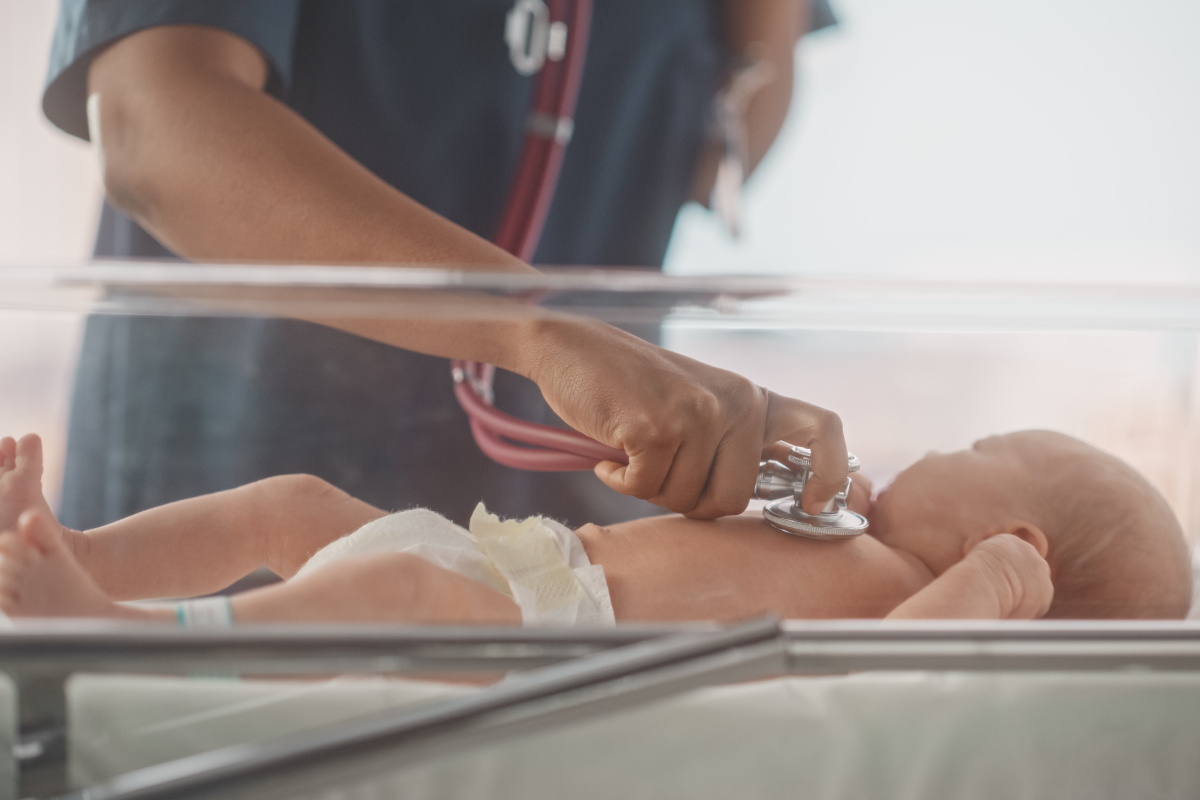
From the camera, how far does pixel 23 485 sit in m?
0.45

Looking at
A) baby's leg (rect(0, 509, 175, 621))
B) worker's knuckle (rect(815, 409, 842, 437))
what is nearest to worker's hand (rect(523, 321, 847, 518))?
worker's knuckle (rect(815, 409, 842, 437))

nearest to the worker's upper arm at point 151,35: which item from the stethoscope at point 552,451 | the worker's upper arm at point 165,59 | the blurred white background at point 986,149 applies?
the worker's upper arm at point 165,59

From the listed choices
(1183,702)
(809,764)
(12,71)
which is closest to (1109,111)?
(1183,702)

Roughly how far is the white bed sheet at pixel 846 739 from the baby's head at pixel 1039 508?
0.42 feet

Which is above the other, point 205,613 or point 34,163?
point 34,163

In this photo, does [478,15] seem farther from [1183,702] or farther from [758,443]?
[1183,702]

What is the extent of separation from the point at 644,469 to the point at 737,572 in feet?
0.27

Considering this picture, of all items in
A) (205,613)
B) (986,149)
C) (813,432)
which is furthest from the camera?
(986,149)

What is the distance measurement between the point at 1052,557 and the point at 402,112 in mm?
748

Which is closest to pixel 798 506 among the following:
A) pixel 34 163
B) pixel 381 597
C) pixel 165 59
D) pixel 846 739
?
pixel 846 739

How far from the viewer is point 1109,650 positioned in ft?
1.18

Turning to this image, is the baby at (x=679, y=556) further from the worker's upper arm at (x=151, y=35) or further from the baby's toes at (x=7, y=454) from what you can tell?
the worker's upper arm at (x=151, y=35)

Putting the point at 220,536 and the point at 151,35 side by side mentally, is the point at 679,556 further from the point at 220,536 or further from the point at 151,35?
the point at 151,35

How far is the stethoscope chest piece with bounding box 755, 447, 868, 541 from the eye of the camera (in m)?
0.47
